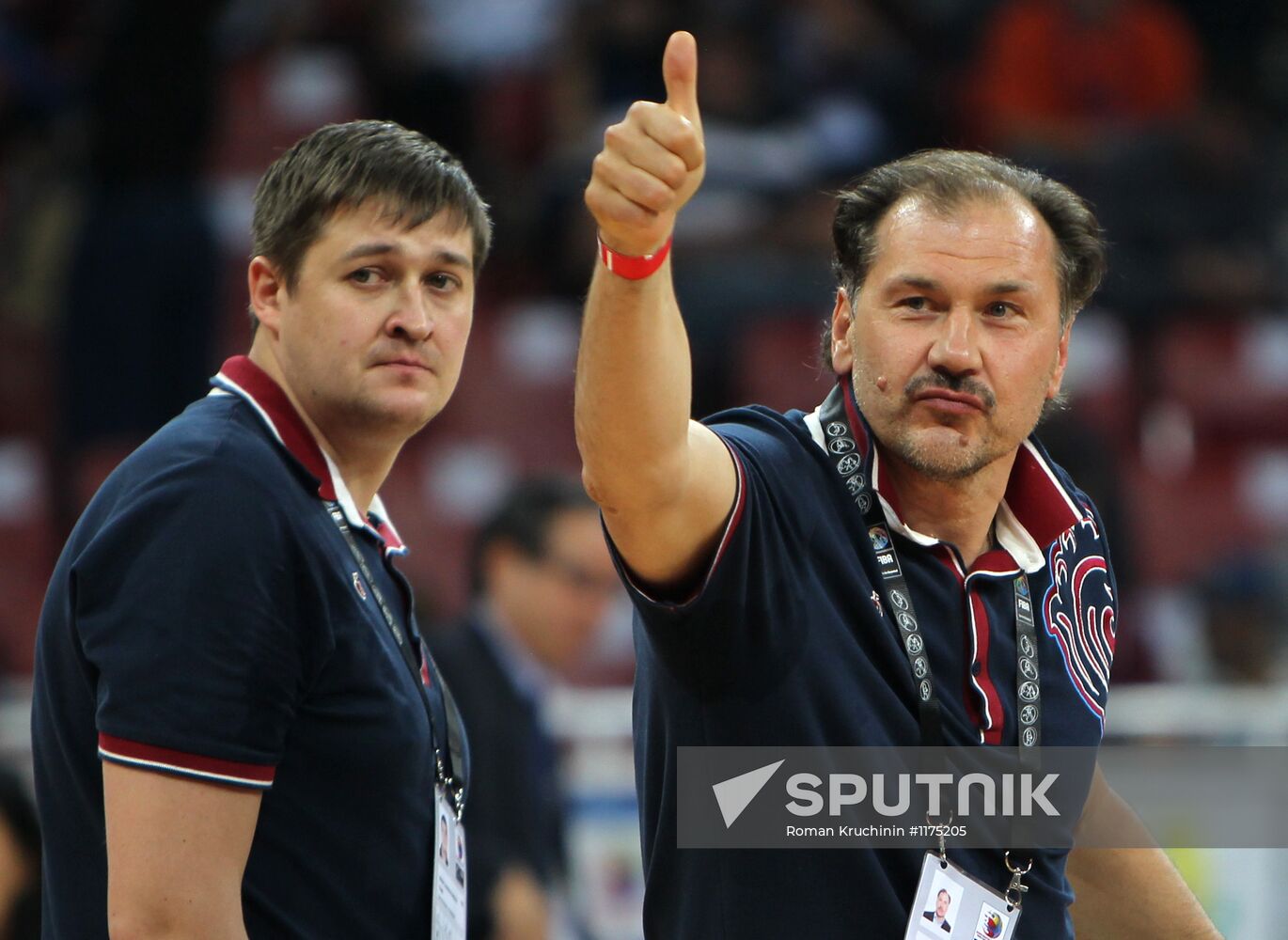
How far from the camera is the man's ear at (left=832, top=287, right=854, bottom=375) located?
2.62 m

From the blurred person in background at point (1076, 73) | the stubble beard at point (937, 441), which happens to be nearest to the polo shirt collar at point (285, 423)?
the stubble beard at point (937, 441)

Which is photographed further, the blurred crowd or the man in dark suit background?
the blurred crowd

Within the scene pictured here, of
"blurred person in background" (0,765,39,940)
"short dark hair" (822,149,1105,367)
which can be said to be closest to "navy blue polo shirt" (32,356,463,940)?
"short dark hair" (822,149,1105,367)

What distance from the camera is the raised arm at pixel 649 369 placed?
1.91m

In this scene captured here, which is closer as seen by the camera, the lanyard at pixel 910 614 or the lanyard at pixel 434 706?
the lanyard at pixel 910 614

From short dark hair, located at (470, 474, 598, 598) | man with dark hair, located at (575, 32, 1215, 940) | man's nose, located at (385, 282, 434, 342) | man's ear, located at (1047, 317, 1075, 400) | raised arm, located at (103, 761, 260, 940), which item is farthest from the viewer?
short dark hair, located at (470, 474, 598, 598)

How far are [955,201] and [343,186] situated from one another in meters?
0.90

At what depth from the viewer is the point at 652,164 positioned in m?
1.90

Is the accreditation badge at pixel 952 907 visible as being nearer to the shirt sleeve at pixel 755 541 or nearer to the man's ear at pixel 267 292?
the shirt sleeve at pixel 755 541

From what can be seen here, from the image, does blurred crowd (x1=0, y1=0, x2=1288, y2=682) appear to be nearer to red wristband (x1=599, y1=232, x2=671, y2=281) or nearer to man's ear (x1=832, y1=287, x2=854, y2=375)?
man's ear (x1=832, y1=287, x2=854, y2=375)

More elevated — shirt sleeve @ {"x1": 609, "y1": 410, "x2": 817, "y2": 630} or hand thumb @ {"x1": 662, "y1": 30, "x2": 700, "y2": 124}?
hand thumb @ {"x1": 662, "y1": 30, "x2": 700, "y2": 124}

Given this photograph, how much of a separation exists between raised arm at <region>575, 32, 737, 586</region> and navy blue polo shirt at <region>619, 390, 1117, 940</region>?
0.22ft

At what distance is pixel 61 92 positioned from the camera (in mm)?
8414

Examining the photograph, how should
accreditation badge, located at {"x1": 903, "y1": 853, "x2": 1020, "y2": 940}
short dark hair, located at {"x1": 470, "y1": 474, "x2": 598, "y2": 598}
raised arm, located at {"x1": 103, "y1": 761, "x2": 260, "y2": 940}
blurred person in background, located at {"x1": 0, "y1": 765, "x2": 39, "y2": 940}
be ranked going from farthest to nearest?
1. short dark hair, located at {"x1": 470, "y1": 474, "x2": 598, "y2": 598}
2. blurred person in background, located at {"x1": 0, "y1": 765, "x2": 39, "y2": 940}
3. accreditation badge, located at {"x1": 903, "y1": 853, "x2": 1020, "y2": 940}
4. raised arm, located at {"x1": 103, "y1": 761, "x2": 260, "y2": 940}
